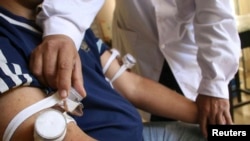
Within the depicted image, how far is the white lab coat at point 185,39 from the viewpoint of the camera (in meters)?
1.00

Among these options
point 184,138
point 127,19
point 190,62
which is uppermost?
point 127,19

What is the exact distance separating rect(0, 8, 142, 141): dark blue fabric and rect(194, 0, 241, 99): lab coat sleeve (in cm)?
29

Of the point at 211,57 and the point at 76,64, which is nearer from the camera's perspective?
the point at 76,64

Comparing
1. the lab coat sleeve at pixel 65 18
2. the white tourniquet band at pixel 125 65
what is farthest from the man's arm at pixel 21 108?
the white tourniquet band at pixel 125 65

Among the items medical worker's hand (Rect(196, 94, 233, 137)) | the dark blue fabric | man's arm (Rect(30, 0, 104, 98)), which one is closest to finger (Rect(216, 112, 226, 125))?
medical worker's hand (Rect(196, 94, 233, 137))

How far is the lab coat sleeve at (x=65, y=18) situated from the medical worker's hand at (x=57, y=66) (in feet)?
0.20

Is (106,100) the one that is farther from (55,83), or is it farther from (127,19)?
(127,19)

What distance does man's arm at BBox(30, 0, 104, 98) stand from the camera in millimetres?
671

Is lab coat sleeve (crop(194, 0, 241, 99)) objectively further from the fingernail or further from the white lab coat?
the fingernail

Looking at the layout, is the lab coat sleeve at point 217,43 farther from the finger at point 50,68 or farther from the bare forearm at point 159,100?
the finger at point 50,68

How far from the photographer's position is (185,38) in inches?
47.8

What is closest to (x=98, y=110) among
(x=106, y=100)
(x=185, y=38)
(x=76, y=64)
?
(x=106, y=100)

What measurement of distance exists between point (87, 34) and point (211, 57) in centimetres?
39

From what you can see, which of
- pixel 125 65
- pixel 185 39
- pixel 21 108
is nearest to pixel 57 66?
pixel 21 108
